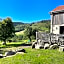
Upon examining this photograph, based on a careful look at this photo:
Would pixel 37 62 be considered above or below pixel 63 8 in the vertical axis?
below

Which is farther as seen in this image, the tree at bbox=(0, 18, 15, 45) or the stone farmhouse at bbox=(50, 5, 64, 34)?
the tree at bbox=(0, 18, 15, 45)

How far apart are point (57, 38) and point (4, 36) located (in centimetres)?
3207

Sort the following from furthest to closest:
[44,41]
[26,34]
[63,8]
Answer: [26,34] → [63,8] → [44,41]

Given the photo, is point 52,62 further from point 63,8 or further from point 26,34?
point 26,34

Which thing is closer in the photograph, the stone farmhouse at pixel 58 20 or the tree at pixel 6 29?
the stone farmhouse at pixel 58 20

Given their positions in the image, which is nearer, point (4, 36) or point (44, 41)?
point (44, 41)

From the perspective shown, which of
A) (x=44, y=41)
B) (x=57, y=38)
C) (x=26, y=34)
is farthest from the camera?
(x=26, y=34)

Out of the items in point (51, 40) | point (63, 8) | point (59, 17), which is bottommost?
point (51, 40)

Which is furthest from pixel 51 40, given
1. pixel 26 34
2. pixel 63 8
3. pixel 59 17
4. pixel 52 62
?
pixel 26 34

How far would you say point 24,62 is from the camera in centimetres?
1503

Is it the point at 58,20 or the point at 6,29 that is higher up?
the point at 58,20

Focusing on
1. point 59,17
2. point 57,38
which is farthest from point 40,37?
point 59,17

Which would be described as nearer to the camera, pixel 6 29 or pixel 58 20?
pixel 58 20

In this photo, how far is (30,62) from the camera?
49.0ft
